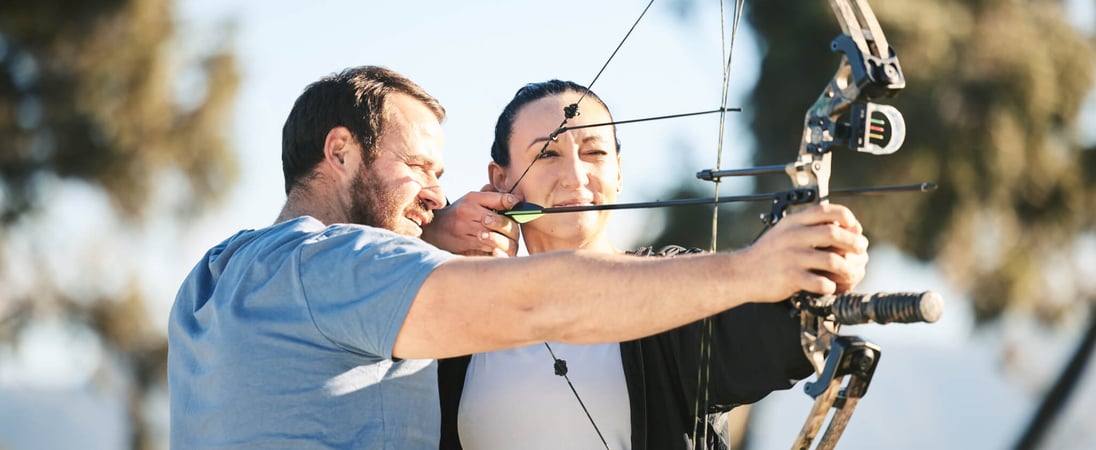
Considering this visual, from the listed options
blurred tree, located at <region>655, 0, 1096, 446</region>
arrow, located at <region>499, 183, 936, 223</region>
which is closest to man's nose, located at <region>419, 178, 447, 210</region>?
arrow, located at <region>499, 183, 936, 223</region>

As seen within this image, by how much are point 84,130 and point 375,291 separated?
1034 centimetres

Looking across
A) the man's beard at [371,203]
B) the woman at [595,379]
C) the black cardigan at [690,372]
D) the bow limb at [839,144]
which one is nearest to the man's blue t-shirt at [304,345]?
the man's beard at [371,203]

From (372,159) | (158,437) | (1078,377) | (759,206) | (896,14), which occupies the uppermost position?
(896,14)

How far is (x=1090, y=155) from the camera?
10.5 meters

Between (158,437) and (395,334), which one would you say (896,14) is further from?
(395,334)

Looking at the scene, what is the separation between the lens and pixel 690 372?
238 cm

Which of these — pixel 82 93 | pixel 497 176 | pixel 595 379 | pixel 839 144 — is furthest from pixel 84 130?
pixel 839 144

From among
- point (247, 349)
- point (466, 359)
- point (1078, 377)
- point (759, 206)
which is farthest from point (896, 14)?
point (247, 349)

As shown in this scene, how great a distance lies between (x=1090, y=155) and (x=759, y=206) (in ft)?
11.0

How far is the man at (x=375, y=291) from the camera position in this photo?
166 cm

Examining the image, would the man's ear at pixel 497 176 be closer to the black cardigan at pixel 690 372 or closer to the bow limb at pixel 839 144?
the black cardigan at pixel 690 372

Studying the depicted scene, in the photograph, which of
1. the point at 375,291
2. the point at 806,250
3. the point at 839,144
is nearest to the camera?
the point at 806,250

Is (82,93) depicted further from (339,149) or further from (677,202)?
(677,202)

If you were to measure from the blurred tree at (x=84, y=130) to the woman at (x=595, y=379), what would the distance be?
9.08 meters
